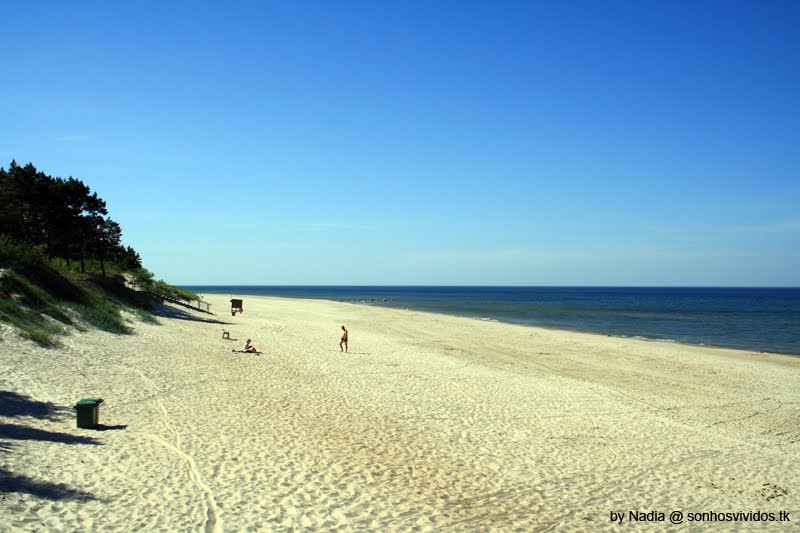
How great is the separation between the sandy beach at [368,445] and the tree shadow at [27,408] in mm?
66

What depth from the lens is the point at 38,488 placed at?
292 inches

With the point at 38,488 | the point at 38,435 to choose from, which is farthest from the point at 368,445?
the point at 38,435

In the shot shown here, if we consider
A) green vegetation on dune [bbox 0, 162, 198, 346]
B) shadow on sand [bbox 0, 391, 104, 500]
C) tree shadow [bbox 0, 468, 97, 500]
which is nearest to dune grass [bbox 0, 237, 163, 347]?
green vegetation on dune [bbox 0, 162, 198, 346]

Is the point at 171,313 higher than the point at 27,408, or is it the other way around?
the point at 171,313

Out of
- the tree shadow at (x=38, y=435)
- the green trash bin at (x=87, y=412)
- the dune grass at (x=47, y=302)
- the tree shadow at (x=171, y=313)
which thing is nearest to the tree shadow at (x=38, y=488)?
the tree shadow at (x=38, y=435)

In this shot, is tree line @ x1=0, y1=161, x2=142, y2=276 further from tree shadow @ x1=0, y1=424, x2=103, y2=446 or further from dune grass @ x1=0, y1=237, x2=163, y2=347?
tree shadow @ x1=0, y1=424, x2=103, y2=446

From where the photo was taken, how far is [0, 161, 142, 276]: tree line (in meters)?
33.8

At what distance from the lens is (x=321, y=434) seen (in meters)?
11.9

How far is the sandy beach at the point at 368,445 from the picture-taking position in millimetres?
7875

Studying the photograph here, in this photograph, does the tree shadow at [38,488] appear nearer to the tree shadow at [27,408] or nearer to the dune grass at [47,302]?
the tree shadow at [27,408]

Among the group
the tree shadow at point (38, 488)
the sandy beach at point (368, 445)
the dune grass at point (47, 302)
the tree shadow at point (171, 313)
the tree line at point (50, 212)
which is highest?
the tree line at point (50, 212)

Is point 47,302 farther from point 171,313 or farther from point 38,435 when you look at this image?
point 171,313

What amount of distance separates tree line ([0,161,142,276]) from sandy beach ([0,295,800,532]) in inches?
743

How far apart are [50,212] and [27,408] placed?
2912 cm
